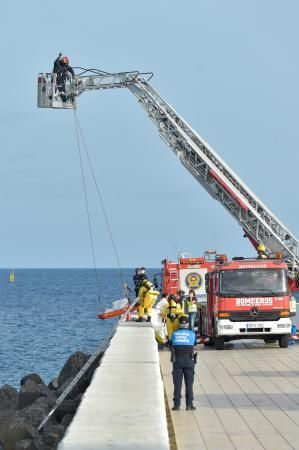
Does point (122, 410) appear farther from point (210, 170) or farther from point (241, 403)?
point (210, 170)

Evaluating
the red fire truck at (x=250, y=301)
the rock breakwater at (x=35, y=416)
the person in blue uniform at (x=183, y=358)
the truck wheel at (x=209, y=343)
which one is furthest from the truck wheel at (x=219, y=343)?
the person in blue uniform at (x=183, y=358)

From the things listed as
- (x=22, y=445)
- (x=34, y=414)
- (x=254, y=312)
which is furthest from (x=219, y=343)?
(x=22, y=445)

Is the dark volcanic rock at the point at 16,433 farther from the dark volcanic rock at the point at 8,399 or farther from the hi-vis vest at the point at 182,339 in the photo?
the dark volcanic rock at the point at 8,399

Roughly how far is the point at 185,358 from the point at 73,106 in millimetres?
24401

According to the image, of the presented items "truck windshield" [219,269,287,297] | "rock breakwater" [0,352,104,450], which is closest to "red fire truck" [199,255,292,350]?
"truck windshield" [219,269,287,297]

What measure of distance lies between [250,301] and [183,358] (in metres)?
13.1

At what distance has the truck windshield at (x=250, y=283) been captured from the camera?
31141 mm

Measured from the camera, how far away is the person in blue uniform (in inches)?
707

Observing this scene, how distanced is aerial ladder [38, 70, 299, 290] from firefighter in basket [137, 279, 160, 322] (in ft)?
27.7

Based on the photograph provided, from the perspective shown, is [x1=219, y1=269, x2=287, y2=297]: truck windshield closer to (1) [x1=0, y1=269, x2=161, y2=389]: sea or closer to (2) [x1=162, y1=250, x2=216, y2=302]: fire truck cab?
(1) [x1=0, y1=269, x2=161, y2=389]: sea

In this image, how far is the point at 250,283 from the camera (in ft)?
103

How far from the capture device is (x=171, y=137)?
40.8 meters

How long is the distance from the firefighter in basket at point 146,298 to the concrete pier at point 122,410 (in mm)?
10527

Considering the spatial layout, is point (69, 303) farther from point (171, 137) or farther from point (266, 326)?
point (266, 326)
